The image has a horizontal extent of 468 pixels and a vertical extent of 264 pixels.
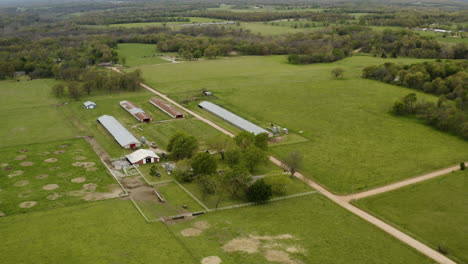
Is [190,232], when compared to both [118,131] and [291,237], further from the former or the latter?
[118,131]

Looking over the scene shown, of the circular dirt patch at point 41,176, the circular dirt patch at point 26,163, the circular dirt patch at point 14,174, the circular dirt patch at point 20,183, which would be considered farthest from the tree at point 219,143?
the circular dirt patch at point 14,174

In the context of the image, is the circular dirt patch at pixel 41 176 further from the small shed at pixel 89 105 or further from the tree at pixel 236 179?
the small shed at pixel 89 105

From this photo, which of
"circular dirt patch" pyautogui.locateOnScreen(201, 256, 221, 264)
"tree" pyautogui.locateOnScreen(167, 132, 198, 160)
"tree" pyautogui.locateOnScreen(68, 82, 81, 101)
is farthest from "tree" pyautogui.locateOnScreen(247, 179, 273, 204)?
"tree" pyautogui.locateOnScreen(68, 82, 81, 101)

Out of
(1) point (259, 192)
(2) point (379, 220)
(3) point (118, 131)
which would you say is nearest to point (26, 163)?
(3) point (118, 131)

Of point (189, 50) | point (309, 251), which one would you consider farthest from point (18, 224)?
point (189, 50)

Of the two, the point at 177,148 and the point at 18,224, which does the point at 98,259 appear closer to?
the point at 18,224

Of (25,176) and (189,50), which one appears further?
(189,50)

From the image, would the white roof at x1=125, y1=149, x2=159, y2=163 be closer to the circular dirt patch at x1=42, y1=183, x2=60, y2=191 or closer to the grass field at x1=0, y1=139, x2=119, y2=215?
the grass field at x1=0, y1=139, x2=119, y2=215
